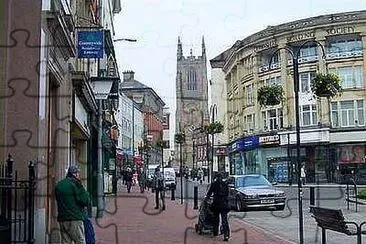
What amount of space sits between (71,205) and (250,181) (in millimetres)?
14749

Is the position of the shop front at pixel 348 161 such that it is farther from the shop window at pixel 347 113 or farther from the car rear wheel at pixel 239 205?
the car rear wheel at pixel 239 205

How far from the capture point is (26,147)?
8.86 meters

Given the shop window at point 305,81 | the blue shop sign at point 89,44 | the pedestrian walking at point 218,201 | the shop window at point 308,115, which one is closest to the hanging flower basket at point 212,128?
the shop window at point 308,115

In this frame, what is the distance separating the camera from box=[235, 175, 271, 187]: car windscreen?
22.8 m

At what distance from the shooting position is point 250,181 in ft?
75.8

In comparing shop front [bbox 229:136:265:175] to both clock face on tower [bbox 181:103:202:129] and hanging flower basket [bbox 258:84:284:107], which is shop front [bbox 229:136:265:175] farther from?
hanging flower basket [bbox 258:84:284:107]

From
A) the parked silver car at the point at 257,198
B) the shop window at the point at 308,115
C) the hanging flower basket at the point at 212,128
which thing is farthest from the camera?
the hanging flower basket at the point at 212,128

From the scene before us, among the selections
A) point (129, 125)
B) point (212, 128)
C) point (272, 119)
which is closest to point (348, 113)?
point (272, 119)

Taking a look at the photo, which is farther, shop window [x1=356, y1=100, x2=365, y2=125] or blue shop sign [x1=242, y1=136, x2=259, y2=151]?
blue shop sign [x1=242, y1=136, x2=259, y2=151]

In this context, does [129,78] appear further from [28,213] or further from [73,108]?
[28,213]

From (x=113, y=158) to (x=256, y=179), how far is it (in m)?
13.6

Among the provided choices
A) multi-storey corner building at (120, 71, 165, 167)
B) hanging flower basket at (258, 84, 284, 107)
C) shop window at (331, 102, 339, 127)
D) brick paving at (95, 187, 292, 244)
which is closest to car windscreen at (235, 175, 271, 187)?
brick paving at (95, 187, 292, 244)

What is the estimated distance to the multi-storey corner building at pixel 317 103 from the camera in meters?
45.0

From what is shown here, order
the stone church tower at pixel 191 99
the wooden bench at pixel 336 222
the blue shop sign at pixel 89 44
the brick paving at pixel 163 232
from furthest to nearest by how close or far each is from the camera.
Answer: the stone church tower at pixel 191 99 < the blue shop sign at pixel 89 44 < the brick paving at pixel 163 232 < the wooden bench at pixel 336 222
